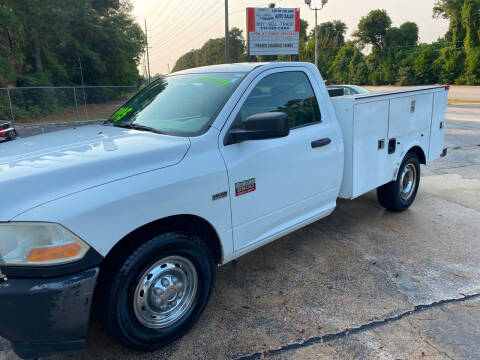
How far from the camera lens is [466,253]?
399 cm

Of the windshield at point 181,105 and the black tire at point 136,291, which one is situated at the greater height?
the windshield at point 181,105

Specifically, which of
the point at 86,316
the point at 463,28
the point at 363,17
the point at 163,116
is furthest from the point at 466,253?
the point at 363,17

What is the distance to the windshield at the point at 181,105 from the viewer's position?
9.87 ft

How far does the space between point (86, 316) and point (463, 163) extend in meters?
8.03

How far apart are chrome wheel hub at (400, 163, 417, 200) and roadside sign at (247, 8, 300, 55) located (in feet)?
66.9

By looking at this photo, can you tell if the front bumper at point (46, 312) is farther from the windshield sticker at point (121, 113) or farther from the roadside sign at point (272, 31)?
the roadside sign at point (272, 31)

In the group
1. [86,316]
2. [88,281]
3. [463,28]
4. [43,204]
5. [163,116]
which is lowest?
[86,316]

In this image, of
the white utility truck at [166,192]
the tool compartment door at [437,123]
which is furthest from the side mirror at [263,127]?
the tool compartment door at [437,123]

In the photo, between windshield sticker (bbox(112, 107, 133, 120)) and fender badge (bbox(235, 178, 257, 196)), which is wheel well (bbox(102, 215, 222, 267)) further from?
windshield sticker (bbox(112, 107, 133, 120))

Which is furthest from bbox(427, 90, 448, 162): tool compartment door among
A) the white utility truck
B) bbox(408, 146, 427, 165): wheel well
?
the white utility truck

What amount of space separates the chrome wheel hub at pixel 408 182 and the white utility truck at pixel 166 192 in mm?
1023

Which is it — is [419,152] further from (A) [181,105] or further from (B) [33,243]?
(B) [33,243]

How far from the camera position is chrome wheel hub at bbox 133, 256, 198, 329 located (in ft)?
8.16

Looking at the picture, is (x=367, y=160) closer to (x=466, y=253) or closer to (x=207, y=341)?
(x=466, y=253)
